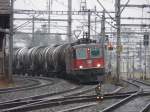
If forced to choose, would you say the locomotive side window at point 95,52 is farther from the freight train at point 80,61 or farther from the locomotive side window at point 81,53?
the locomotive side window at point 81,53

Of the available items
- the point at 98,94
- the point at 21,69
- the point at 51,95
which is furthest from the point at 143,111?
the point at 21,69

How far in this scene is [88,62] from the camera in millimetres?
32531

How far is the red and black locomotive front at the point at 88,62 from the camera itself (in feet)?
106

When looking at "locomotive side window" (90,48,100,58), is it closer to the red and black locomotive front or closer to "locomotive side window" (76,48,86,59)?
the red and black locomotive front

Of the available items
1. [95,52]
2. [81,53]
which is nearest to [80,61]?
[81,53]

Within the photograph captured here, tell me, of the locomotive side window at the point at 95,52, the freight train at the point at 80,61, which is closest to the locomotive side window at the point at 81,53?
the freight train at the point at 80,61

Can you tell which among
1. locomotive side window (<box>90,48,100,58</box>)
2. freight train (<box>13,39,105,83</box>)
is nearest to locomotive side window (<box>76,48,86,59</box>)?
freight train (<box>13,39,105,83</box>)

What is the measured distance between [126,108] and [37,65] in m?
30.1

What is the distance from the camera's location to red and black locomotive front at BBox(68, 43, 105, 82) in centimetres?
3222

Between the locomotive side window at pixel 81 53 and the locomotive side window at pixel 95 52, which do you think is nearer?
the locomotive side window at pixel 81 53

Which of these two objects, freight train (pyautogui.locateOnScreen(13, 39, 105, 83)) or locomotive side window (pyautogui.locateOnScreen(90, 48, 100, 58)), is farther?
locomotive side window (pyautogui.locateOnScreen(90, 48, 100, 58))

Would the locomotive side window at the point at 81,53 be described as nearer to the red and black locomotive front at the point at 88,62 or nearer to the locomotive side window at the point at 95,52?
the red and black locomotive front at the point at 88,62

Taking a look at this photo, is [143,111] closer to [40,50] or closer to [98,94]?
[98,94]

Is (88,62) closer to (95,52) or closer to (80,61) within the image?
(80,61)
